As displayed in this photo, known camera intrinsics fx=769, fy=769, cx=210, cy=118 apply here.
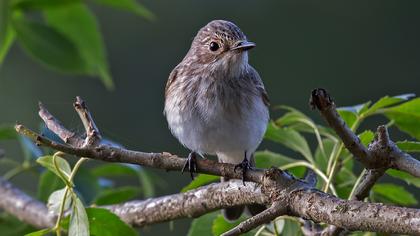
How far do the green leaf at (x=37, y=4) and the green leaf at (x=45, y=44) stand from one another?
64mm

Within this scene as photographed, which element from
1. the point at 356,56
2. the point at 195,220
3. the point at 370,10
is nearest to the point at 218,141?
the point at 195,220

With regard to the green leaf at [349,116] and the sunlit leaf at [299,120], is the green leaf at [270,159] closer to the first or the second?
the sunlit leaf at [299,120]

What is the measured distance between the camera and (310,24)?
408 inches

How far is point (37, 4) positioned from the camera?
3.49 m

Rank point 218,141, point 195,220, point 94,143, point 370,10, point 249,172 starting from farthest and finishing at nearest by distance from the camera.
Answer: point 370,10, point 218,141, point 195,220, point 249,172, point 94,143

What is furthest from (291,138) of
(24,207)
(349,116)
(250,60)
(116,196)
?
(250,60)

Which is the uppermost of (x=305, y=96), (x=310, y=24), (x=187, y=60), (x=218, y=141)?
(x=187, y=60)

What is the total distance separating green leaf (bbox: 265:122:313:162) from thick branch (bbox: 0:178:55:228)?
1.06 metres

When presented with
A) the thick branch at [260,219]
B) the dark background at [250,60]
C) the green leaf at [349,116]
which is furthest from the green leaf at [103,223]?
the dark background at [250,60]

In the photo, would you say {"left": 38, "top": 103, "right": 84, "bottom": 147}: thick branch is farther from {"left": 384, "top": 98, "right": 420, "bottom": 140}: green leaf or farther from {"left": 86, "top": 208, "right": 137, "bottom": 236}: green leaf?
{"left": 384, "top": 98, "right": 420, "bottom": 140}: green leaf

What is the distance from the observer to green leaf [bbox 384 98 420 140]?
104 inches

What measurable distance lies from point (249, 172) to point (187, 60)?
74.4 inches

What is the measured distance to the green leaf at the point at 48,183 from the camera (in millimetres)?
3248

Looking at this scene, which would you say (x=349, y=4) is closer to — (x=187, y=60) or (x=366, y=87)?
(x=366, y=87)
